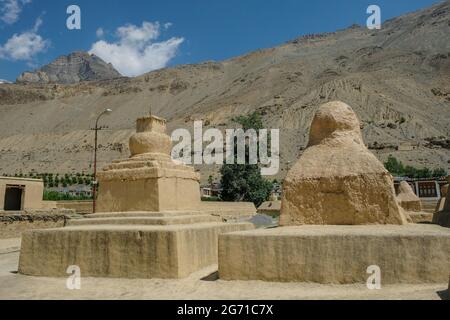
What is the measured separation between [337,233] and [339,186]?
166 cm

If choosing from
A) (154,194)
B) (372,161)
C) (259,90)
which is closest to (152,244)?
(154,194)

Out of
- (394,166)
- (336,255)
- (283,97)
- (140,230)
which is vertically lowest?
(336,255)

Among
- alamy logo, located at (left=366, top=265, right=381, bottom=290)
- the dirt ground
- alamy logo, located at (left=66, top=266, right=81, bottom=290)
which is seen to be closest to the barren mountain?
alamy logo, located at (left=66, top=266, right=81, bottom=290)

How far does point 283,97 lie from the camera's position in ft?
289

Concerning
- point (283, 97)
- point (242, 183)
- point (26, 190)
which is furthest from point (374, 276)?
point (283, 97)

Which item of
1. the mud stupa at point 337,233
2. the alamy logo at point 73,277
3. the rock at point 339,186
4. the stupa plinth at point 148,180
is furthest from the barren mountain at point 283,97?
the mud stupa at point 337,233

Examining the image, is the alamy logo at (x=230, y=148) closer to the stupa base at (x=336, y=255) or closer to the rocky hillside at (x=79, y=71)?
the stupa base at (x=336, y=255)

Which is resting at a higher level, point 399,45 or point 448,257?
point 399,45

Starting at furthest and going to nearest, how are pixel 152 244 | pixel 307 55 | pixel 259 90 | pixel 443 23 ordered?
pixel 307 55, pixel 443 23, pixel 259 90, pixel 152 244

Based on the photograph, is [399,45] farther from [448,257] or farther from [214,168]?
[448,257]

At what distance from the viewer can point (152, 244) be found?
8.21 metres

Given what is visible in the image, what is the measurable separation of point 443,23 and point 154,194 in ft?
370

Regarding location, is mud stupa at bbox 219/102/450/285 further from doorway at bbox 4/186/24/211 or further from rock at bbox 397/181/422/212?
doorway at bbox 4/186/24/211

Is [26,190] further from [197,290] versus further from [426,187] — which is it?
[426,187]
